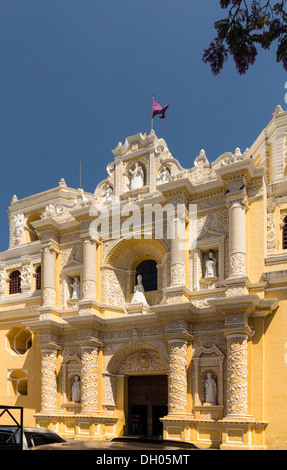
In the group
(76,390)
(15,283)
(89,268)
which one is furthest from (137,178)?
(76,390)

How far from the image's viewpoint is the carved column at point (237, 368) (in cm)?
1502

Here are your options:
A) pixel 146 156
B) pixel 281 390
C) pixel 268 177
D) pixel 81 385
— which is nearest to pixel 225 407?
pixel 281 390

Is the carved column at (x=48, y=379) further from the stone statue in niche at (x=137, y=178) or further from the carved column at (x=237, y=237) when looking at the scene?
the carved column at (x=237, y=237)

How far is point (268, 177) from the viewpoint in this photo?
18391 mm

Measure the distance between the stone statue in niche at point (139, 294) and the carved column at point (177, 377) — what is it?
2.74 meters

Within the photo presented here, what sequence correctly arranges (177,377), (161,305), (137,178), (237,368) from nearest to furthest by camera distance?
1. (237,368)
2. (177,377)
3. (161,305)
4. (137,178)

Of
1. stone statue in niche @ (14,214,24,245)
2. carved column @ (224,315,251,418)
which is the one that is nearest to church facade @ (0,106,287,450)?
carved column @ (224,315,251,418)

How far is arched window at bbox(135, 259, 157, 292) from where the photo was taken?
65.2 feet

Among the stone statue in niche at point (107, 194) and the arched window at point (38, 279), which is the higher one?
the stone statue in niche at point (107, 194)

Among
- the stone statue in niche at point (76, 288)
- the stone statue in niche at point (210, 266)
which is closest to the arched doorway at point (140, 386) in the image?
the stone statue in niche at point (76, 288)

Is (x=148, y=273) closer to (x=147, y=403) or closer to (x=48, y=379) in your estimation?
(x=147, y=403)

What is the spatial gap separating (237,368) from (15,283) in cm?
1219

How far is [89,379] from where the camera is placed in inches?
721

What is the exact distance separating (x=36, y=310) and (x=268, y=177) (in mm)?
11069
